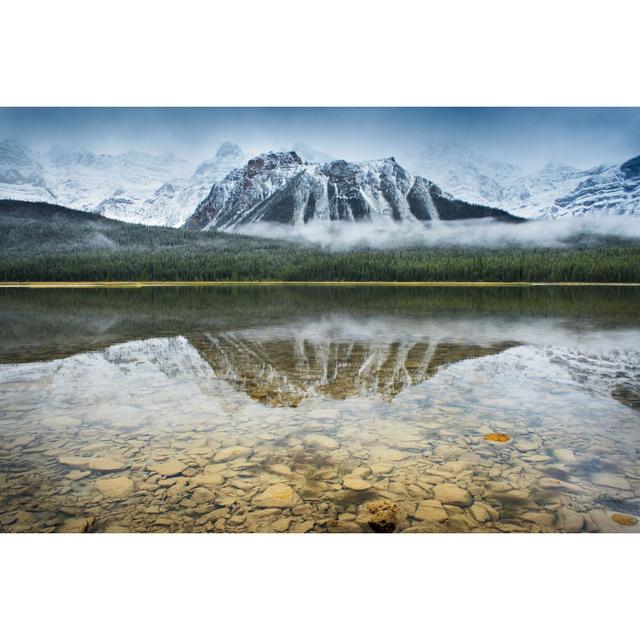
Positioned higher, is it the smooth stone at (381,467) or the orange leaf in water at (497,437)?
the smooth stone at (381,467)

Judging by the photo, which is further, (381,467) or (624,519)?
(381,467)

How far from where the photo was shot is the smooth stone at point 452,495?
8.11 feet

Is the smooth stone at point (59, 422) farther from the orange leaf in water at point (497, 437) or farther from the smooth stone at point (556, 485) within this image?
the smooth stone at point (556, 485)

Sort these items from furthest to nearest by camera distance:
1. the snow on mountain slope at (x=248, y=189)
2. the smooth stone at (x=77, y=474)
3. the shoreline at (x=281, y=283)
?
the snow on mountain slope at (x=248, y=189), the shoreline at (x=281, y=283), the smooth stone at (x=77, y=474)

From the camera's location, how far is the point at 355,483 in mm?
2688

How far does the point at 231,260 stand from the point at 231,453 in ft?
171

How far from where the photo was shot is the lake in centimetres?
237

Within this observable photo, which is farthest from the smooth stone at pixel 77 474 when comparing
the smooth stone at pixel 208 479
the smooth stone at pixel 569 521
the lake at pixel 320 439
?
the smooth stone at pixel 569 521

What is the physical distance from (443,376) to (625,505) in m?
2.84

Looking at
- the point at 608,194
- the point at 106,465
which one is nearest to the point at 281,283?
the point at 106,465

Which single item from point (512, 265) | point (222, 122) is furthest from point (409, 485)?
point (512, 265)

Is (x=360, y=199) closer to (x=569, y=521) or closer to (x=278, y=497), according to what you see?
(x=278, y=497)

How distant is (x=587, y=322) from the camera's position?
10.8m

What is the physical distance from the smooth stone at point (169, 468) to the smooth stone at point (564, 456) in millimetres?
2296
